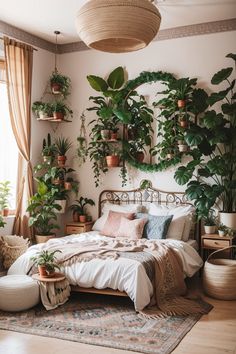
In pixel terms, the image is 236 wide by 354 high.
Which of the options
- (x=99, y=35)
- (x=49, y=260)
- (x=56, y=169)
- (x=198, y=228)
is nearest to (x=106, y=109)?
(x=56, y=169)

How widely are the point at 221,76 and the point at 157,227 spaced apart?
A: 202 cm

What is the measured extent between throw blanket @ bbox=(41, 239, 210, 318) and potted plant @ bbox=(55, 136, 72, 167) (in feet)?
5.82

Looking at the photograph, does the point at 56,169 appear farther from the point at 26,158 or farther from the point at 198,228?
the point at 198,228

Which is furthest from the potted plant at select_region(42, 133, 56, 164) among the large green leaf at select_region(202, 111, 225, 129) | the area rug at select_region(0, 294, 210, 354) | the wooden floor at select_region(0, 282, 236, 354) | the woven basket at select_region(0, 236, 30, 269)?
the wooden floor at select_region(0, 282, 236, 354)

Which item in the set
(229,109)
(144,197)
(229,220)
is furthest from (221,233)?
A: (229,109)

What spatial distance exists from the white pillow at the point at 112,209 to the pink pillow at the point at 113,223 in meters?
0.22

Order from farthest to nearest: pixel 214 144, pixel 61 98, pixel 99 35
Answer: pixel 61 98 → pixel 214 144 → pixel 99 35

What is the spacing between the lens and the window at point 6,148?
19.8 feet

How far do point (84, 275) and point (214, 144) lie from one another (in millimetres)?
2317

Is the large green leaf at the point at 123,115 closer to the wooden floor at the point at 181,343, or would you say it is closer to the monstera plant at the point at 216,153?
the monstera plant at the point at 216,153

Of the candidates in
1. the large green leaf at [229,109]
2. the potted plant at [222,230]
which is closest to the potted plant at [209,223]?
the potted plant at [222,230]

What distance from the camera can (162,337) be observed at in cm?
385

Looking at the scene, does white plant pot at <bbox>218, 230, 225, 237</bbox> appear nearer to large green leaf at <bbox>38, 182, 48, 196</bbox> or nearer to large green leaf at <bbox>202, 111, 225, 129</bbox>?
large green leaf at <bbox>202, 111, 225, 129</bbox>

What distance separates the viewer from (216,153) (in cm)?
601
